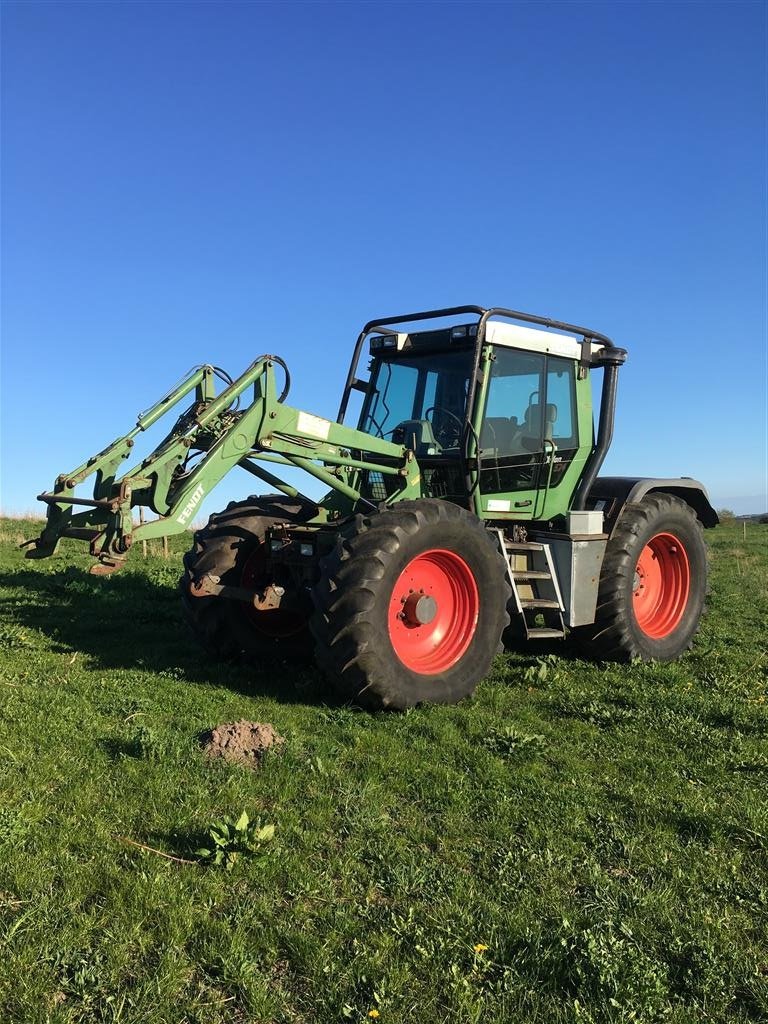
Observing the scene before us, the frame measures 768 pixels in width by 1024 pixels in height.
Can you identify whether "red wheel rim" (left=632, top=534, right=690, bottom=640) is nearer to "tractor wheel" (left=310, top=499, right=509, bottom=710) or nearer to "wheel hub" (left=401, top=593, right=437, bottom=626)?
"tractor wheel" (left=310, top=499, right=509, bottom=710)

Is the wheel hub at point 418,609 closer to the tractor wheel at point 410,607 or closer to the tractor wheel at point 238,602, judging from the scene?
the tractor wheel at point 410,607

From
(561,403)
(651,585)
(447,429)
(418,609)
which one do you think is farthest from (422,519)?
(651,585)

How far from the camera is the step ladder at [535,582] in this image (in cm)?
756

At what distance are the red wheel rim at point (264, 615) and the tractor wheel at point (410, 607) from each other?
4.67 ft

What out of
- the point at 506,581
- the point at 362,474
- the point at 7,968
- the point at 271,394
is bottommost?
the point at 7,968

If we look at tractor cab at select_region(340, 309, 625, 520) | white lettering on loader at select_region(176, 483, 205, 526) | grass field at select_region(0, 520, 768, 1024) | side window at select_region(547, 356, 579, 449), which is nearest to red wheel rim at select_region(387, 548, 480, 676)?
grass field at select_region(0, 520, 768, 1024)

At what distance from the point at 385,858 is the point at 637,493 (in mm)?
5628

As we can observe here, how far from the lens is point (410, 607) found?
21.3 ft

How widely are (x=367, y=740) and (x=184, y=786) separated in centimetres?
133

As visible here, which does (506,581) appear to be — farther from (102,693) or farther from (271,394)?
(102,693)

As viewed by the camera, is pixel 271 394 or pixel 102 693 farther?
pixel 271 394

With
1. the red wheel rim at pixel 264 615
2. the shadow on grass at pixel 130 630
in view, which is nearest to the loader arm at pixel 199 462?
the red wheel rim at pixel 264 615

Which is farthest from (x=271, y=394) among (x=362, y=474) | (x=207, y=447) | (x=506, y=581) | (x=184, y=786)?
(x=184, y=786)

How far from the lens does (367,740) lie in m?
5.43
